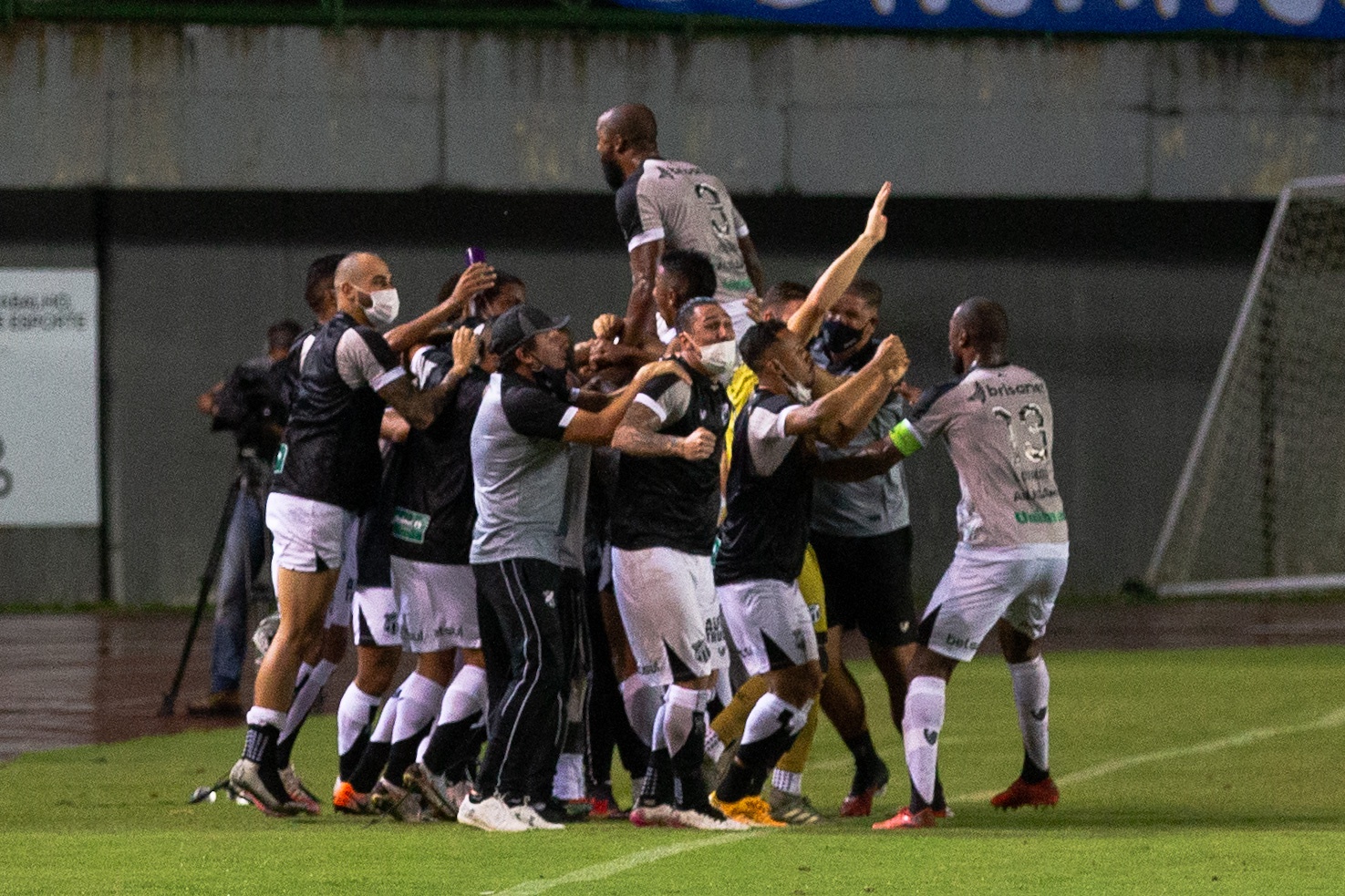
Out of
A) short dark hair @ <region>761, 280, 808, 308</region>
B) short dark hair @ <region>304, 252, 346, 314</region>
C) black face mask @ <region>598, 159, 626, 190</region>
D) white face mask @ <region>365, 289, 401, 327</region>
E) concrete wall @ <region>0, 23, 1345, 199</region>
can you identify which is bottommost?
white face mask @ <region>365, 289, 401, 327</region>

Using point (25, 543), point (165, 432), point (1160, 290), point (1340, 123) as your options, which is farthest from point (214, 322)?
point (1340, 123)

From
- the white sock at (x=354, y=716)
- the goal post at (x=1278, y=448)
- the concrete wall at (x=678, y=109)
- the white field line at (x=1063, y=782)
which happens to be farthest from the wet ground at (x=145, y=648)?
the white field line at (x=1063, y=782)

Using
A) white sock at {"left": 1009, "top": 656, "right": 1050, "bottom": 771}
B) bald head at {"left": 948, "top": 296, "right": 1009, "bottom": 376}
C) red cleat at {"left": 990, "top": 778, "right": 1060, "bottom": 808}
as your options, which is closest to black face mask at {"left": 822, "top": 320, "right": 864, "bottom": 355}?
bald head at {"left": 948, "top": 296, "right": 1009, "bottom": 376}

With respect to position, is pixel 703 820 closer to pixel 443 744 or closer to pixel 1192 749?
pixel 443 744

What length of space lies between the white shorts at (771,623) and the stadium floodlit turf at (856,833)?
737 millimetres

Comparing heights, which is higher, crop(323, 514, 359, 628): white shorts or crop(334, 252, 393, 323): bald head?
crop(334, 252, 393, 323): bald head

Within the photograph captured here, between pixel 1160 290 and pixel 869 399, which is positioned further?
pixel 1160 290

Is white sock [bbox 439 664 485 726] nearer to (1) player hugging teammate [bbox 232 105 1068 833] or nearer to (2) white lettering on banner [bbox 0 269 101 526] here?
(1) player hugging teammate [bbox 232 105 1068 833]

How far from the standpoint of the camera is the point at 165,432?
70.0ft

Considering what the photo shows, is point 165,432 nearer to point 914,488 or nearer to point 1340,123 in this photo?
point 914,488

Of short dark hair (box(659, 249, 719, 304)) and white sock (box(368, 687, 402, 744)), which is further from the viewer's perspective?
white sock (box(368, 687, 402, 744))

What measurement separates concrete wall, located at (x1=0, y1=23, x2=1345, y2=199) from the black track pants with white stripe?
12.1m

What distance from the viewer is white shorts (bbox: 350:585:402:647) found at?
9.90 meters

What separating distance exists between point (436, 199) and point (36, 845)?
45.4 feet
